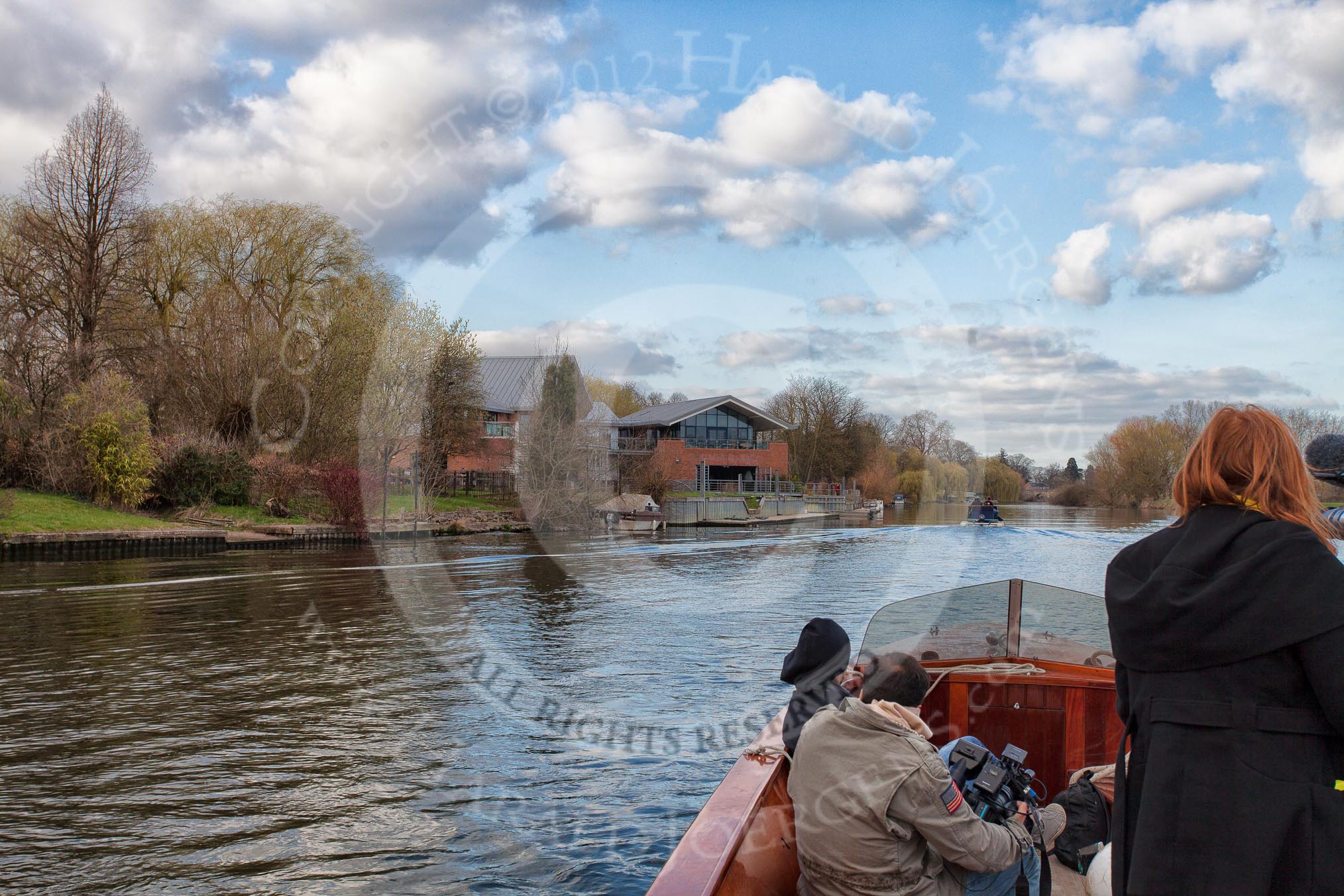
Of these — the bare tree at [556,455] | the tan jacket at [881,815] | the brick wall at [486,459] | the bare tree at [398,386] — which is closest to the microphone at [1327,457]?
the tan jacket at [881,815]

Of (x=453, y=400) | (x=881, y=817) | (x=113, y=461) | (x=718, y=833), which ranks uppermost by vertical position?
(x=453, y=400)

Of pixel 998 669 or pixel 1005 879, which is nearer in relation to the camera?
pixel 1005 879

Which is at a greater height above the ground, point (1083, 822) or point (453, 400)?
point (453, 400)

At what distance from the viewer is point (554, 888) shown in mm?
5062

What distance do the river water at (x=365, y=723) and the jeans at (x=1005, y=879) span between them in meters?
2.61

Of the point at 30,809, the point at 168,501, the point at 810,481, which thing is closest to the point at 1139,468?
the point at 810,481

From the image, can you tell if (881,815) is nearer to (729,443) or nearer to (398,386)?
(398,386)

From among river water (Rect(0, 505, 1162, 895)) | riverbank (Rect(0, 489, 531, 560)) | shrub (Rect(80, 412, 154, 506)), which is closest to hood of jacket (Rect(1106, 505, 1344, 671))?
river water (Rect(0, 505, 1162, 895))

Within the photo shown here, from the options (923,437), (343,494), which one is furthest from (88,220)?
(923,437)

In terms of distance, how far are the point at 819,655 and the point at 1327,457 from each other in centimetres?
175

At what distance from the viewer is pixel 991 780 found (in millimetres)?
2805

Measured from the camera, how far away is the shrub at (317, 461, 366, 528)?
29359 millimetres

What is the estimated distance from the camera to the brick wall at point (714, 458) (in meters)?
Answer: 55.3

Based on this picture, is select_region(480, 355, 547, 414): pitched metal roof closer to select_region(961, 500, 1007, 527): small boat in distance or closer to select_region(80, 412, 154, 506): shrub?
select_region(80, 412, 154, 506): shrub
